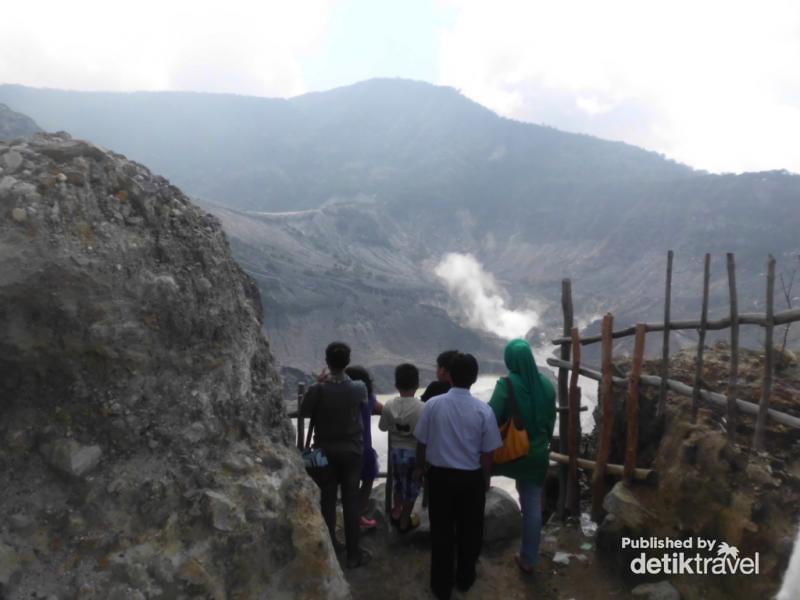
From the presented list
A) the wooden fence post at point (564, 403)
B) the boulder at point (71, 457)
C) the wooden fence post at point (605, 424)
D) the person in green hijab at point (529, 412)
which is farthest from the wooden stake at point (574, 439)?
the boulder at point (71, 457)

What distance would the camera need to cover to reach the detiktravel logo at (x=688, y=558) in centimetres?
314

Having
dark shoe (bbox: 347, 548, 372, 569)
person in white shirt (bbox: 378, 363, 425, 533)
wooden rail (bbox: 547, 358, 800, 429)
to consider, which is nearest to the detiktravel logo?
wooden rail (bbox: 547, 358, 800, 429)

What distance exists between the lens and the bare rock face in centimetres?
227

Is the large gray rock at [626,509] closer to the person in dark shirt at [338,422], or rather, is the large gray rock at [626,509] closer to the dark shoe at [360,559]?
the dark shoe at [360,559]

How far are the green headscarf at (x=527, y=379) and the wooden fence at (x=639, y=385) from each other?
3.52ft

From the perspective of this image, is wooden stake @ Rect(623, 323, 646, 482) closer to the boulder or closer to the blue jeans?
the blue jeans

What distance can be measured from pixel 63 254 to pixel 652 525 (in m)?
3.52

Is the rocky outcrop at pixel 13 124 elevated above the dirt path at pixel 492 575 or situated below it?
above

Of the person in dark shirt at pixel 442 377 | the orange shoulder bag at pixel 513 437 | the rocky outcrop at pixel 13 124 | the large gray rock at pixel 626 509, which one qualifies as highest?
the rocky outcrop at pixel 13 124

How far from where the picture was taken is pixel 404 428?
3504 mm

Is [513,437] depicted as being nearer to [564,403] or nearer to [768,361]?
[768,361]

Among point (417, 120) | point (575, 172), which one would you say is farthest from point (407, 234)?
point (417, 120)

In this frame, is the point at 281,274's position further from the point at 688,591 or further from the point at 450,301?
the point at 688,591

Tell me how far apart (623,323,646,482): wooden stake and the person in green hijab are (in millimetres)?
972
